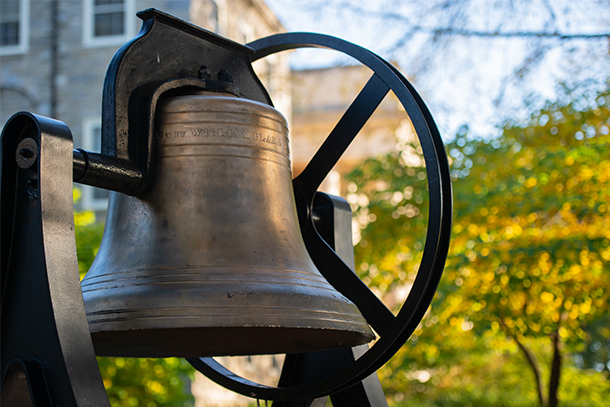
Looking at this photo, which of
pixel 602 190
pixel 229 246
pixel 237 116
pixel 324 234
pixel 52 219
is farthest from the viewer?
pixel 602 190

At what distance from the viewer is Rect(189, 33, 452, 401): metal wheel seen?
85.0 inches

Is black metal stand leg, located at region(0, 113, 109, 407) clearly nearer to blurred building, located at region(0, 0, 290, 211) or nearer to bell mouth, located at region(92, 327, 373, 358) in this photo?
bell mouth, located at region(92, 327, 373, 358)

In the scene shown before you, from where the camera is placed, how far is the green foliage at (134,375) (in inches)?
303

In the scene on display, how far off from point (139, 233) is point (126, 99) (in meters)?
0.38

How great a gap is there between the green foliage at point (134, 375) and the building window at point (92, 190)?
430cm

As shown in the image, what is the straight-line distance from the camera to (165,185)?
1.98m

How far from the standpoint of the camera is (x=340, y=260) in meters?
2.51

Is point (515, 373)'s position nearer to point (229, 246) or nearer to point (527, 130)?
point (527, 130)

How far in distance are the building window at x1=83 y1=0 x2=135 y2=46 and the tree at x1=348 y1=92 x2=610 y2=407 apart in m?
6.82

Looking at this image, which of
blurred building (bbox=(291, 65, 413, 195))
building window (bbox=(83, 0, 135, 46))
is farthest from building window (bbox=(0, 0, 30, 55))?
blurred building (bbox=(291, 65, 413, 195))

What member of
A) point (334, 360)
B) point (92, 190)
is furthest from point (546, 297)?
point (92, 190)

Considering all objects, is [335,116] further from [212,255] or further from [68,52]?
[212,255]

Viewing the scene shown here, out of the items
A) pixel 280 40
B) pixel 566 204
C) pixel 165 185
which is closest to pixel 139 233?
A: pixel 165 185

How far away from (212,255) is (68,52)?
41.0 feet
